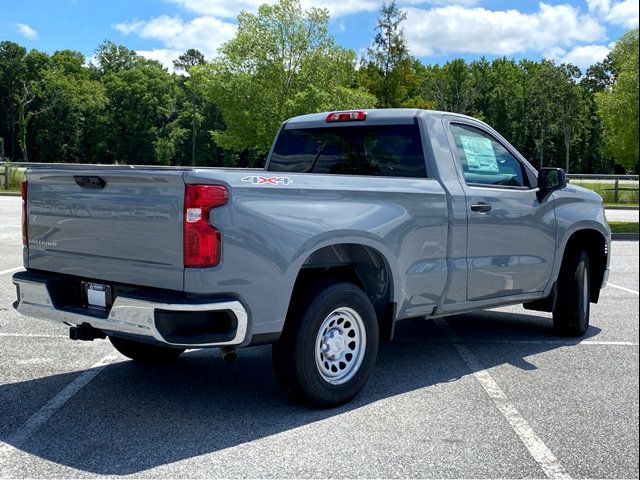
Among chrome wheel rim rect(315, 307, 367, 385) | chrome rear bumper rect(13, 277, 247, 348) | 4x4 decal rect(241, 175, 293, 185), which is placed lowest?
chrome wheel rim rect(315, 307, 367, 385)

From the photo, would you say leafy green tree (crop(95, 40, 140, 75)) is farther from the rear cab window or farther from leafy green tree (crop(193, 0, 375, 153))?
the rear cab window

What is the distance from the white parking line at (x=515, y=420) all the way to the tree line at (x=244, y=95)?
110 ft

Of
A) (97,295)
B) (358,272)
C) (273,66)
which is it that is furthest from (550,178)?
(273,66)

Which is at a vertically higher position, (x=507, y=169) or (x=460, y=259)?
(x=507, y=169)

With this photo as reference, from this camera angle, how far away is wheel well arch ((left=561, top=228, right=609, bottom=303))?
6863 millimetres

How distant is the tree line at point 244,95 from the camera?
4584 centimetres

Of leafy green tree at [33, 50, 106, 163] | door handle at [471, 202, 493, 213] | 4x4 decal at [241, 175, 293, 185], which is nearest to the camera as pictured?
4x4 decal at [241, 175, 293, 185]

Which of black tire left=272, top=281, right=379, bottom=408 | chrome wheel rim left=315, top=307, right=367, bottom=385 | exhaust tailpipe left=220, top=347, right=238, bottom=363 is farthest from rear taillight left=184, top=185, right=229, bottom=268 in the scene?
chrome wheel rim left=315, top=307, right=367, bottom=385

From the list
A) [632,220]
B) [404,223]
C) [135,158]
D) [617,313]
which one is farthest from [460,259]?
[135,158]

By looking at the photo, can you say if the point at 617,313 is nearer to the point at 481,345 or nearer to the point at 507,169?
the point at 481,345

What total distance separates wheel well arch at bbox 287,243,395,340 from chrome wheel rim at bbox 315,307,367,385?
0.26m

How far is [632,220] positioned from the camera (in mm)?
1111

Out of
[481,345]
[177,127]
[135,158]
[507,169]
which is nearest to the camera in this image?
[507,169]

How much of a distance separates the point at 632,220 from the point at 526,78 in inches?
3635
